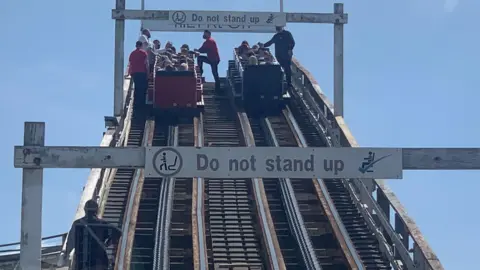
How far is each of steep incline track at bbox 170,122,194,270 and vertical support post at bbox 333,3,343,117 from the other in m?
5.17

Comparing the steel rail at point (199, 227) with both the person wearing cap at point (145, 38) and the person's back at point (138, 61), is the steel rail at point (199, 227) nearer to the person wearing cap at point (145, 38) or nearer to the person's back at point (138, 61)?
the person's back at point (138, 61)

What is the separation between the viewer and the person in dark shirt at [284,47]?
2811 centimetres

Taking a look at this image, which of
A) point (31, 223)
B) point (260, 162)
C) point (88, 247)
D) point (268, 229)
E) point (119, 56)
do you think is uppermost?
point (119, 56)

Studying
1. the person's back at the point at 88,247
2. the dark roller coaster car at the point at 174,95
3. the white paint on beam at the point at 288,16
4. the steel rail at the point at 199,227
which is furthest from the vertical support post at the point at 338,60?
the person's back at the point at 88,247

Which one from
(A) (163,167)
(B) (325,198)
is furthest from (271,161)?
(B) (325,198)

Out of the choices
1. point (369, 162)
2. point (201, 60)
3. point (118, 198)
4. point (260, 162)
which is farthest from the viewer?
point (201, 60)

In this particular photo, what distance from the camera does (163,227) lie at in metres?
18.1

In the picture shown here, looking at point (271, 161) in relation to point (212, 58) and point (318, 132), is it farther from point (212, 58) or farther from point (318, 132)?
→ point (212, 58)

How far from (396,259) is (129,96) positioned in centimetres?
1267

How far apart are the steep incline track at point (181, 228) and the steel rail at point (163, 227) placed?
112 mm

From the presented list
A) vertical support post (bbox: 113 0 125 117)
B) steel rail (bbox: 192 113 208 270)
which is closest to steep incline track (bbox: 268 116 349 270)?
steel rail (bbox: 192 113 208 270)

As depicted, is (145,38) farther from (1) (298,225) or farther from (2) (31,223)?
(2) (31,223)

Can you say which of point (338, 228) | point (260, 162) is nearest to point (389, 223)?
point (338, 228)

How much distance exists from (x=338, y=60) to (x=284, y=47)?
130 inches
